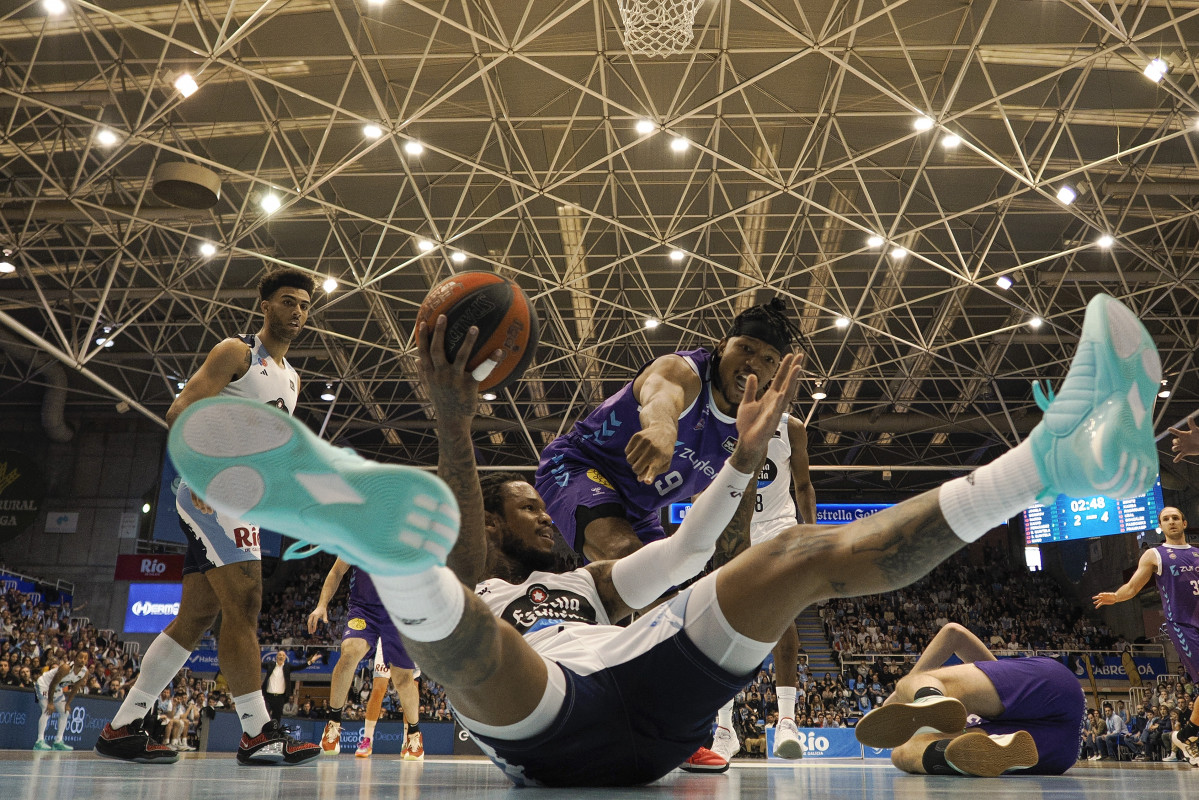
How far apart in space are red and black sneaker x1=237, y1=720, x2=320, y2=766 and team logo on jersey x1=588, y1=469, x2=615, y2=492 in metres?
1.69

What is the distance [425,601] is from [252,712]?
2.86 m

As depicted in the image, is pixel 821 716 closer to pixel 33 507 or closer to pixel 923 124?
pixel 923 124

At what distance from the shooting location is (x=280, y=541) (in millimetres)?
27469

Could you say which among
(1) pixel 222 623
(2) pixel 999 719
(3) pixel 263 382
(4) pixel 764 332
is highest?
(4) pixel 764 332

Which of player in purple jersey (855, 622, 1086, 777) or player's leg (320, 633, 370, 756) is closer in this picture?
player in purple jersey (855, 622, 1086, 777)

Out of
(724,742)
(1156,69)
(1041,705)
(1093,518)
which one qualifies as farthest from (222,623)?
(1093,518)

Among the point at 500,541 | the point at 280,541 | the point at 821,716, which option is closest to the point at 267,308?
the point at 500,541

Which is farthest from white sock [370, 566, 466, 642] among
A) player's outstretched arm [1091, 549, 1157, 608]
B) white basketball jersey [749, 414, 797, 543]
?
player's outstretched arm [1091, 549, 1157, 608]

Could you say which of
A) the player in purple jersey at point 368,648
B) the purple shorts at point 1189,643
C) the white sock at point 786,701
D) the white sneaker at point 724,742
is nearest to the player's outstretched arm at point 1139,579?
the purple shorts at point 1189,643

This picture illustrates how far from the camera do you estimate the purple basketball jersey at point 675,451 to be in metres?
4.21

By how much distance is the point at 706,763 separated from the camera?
480 cm

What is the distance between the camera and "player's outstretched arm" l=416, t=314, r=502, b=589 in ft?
7.52

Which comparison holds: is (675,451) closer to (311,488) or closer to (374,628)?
(311,488)

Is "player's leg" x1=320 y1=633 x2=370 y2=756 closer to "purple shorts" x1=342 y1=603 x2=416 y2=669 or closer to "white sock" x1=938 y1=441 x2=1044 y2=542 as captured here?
"purple shorts" x1=342 y1=603 x2=416 y2=669
